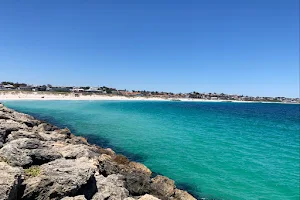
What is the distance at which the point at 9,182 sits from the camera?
23.8ft

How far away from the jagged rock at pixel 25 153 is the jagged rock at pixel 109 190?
2778mm

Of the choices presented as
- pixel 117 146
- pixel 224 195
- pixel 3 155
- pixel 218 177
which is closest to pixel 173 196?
pixel 224 195

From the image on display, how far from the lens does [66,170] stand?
9.33 metres

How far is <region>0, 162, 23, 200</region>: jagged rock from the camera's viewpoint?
6949 mm

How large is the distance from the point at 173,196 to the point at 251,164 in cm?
1313

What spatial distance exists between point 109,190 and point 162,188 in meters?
4.81

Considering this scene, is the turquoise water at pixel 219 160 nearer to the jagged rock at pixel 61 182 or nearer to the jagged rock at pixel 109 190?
the jagged rock at pixel 109 190

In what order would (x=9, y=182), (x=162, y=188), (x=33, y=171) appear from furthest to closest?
(x=162, y=188)
(x=33, y=171)
(x=9, y=182)

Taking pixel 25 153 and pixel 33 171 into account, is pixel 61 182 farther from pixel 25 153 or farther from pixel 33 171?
pixel 25 153

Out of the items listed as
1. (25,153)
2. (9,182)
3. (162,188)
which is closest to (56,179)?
(9,182)

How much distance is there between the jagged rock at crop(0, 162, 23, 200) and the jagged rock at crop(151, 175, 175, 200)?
722cm

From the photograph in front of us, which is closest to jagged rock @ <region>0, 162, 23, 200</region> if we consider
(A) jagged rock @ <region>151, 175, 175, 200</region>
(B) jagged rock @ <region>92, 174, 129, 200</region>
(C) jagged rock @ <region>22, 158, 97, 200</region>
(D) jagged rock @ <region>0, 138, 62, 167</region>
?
(C) jagged rock @ <region>22, 158, 97, 200</region>

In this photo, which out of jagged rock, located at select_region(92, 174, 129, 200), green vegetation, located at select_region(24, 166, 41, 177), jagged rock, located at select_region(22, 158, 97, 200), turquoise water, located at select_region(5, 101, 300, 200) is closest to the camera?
jagged rock, located at select_region(22, 158, 97, 200)

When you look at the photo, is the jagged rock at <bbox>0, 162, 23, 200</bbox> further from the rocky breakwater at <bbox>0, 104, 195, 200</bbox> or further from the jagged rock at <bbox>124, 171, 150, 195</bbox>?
the jagged rock at <bbox>124, 171, 150, 195</bbox>
